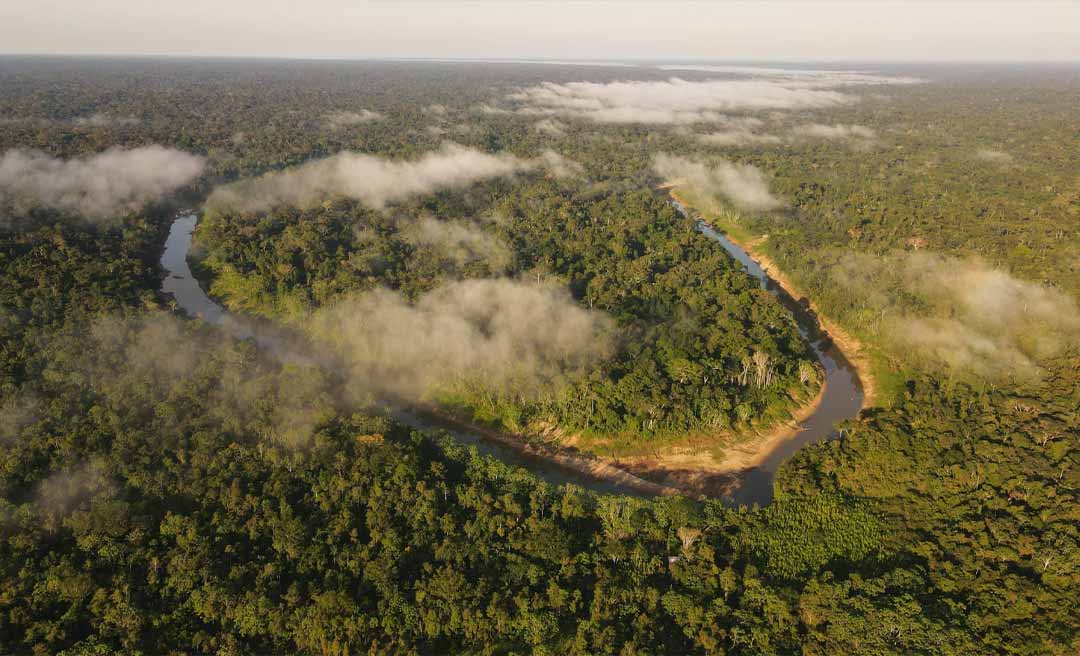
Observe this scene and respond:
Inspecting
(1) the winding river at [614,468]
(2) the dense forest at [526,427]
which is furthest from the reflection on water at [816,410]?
(2) the dense forest at [526,427]

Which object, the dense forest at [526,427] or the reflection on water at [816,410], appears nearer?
the dense forest at [526,427]

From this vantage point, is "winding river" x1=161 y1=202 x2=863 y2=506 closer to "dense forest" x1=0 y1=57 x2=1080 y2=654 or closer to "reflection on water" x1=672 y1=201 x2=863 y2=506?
"reflection on water" x1=672 y1=201 x2=863 y2=506

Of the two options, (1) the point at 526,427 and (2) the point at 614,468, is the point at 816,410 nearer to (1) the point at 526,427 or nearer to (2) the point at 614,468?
(2) the point at 614,468

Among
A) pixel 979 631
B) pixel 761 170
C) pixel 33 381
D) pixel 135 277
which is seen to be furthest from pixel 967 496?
pixel 761 170

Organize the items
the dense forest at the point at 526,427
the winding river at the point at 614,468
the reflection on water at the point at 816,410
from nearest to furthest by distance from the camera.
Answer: the dense forest at the point at 526,427 < the reflection on water at the point at 816,410 < the winding river at the point at 614,468

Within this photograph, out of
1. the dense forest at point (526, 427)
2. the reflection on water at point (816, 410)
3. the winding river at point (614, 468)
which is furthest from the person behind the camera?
the winding river at point (614, 468)

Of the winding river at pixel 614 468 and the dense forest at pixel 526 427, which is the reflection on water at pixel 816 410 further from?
the dense forest at pixel 526 427

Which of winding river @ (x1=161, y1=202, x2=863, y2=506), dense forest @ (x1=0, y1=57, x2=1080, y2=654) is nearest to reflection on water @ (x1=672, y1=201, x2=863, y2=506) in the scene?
winding river @ (x1=161, y1=202, x2=863, y2=506)
